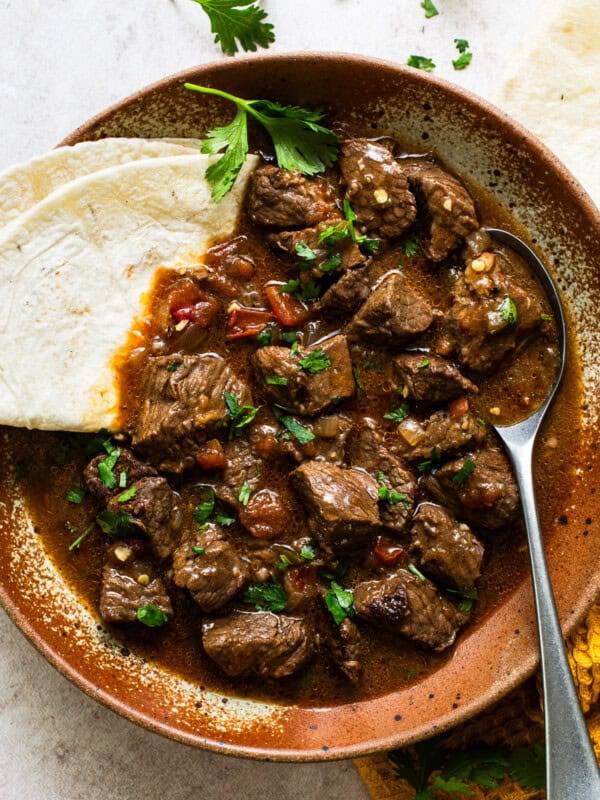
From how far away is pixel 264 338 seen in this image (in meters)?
5.09

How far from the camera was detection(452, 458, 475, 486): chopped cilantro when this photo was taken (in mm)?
4906

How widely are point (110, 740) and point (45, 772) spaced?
452 mm

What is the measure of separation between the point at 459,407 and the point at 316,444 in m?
0.90

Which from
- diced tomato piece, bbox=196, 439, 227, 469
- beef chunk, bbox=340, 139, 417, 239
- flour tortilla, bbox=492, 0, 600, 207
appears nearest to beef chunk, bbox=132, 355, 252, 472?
diced tomato piece, bbox=196, 439, 227, 469

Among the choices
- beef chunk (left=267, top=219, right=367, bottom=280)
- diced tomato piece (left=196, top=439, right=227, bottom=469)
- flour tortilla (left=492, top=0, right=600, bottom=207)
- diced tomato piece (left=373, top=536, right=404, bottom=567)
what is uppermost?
flour tortilla (left=492, top=0, right=600, bottom=207)

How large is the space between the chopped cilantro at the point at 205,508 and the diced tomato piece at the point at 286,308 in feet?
3.79

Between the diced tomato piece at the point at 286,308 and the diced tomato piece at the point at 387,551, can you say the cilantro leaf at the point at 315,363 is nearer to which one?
the diced tomato piece at the point at 286,308

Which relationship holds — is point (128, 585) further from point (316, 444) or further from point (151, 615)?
point (316, 444)

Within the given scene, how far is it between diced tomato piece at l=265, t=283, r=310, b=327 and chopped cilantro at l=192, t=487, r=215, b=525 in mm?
1154

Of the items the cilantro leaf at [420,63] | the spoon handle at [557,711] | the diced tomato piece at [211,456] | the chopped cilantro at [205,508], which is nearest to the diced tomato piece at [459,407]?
the spoon handle at [557,711]

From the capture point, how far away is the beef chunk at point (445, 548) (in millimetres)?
4938

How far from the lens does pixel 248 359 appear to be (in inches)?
204

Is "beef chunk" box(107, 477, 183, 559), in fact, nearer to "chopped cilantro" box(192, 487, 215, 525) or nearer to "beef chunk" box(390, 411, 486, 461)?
"chopped cilantro" box(192, 487, 215, 525)

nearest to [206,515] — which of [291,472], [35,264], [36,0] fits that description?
[291,472]
